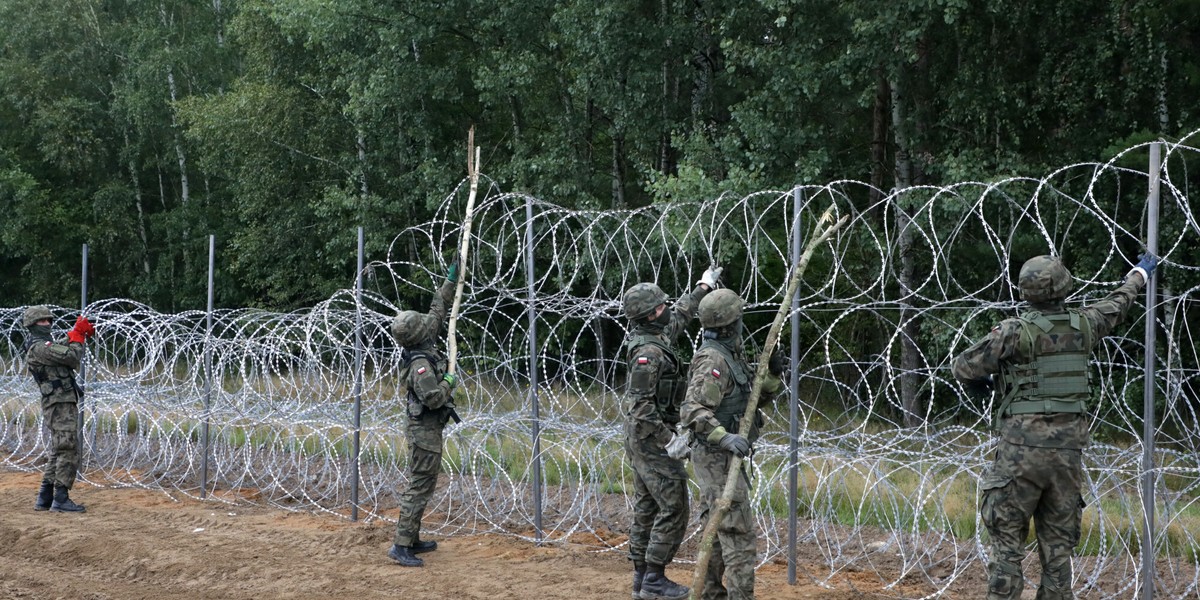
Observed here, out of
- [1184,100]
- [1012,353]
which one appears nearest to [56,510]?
[1012,353]

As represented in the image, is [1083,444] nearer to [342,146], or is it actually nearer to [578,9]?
[578,9]

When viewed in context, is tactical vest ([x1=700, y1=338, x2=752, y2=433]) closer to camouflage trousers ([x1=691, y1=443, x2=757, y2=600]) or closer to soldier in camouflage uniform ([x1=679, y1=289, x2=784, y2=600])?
soldier in camouflage uniform ([x1=679, y1=289, x2=784, y2=600])

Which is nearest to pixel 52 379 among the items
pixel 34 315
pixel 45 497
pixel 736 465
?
pixel 34 315

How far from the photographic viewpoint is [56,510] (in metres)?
9.89

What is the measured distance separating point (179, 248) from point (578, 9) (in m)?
14.5

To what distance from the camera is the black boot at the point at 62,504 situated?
32.3 feet

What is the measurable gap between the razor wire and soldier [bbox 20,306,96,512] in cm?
54

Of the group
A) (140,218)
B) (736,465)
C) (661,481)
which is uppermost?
(140,218)

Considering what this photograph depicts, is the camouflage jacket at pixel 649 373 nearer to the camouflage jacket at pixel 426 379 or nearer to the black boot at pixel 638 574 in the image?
the black boot at pixel 638 574

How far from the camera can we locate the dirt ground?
711cm

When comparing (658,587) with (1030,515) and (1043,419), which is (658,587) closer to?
(1030,515)

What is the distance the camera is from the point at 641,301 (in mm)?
6508

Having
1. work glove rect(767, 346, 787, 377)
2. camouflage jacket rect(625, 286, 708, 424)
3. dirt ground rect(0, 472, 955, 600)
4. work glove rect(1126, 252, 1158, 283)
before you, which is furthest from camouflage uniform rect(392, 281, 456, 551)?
work glove rect(1126, 252, 1158, 283)

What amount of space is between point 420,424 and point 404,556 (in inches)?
36.4
